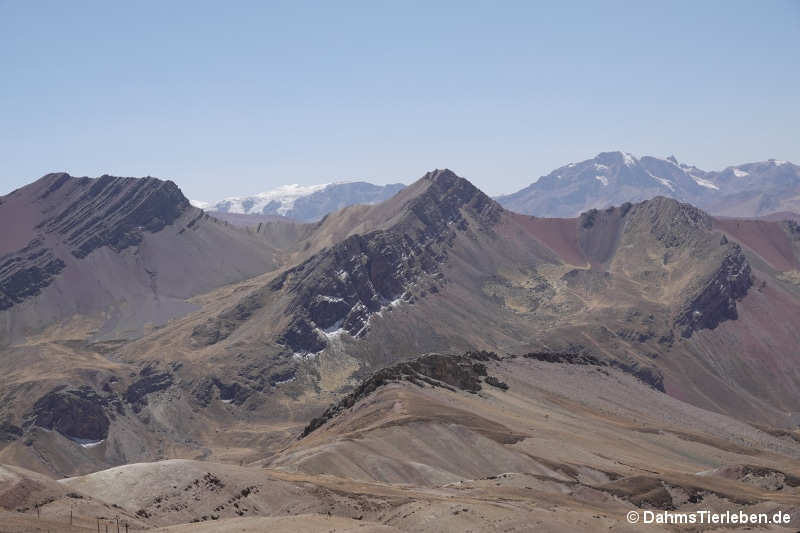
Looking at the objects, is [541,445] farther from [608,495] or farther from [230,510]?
[230,510]

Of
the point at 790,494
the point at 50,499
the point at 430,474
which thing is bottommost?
the point at 790,494

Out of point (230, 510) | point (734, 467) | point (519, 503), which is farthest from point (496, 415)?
point (230, 510)

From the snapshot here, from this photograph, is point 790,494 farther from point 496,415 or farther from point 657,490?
point 496,415

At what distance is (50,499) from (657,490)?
5996cm

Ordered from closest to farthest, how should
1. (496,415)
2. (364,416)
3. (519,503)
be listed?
(519,503) → (364,416) → (496,415)

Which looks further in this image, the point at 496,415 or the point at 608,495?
the point at 496,415

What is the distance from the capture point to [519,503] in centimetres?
8188

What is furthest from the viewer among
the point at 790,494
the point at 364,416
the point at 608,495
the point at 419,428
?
the point at 364,416

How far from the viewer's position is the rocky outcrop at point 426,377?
15000 cm

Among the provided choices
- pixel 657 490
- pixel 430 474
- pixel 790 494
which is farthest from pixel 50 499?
pixel 790 494

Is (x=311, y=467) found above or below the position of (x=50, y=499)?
below

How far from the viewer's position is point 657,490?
101 metres

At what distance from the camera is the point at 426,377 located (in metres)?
158

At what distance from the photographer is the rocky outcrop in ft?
492
